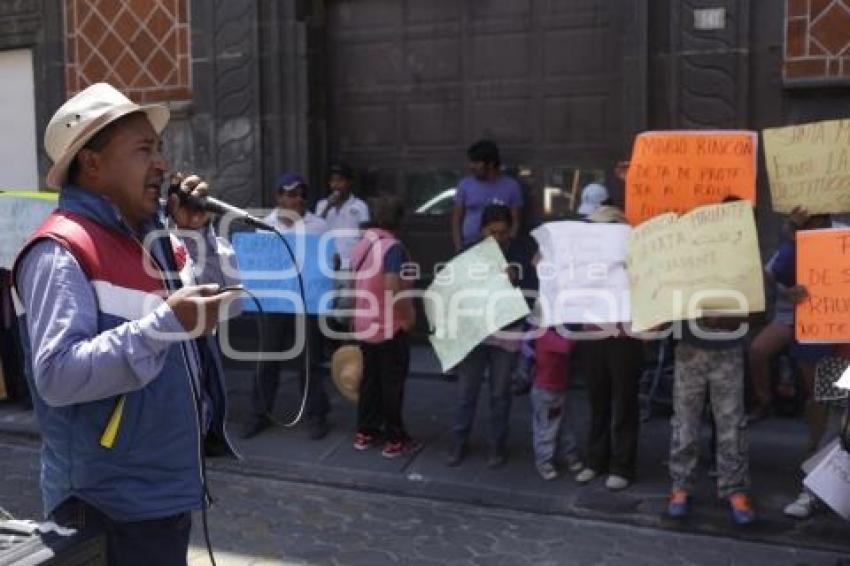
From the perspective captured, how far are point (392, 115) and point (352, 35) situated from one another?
853 mm

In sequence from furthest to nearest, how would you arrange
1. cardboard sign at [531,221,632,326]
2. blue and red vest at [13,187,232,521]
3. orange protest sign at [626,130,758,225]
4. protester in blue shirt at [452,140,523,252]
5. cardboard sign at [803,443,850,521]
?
protester in blue shirt at [452,140,523,252], cardboard sign at [531,221,632,326], orange protest sign at [626,130,758,225], cardboard sign at [803,443,850,521], blue and red vest at [13,187,232,521]

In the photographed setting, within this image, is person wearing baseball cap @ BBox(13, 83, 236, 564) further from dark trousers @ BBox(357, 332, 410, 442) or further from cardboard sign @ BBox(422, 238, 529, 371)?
dark trousers @ BBox(357, 332, 410, 442)

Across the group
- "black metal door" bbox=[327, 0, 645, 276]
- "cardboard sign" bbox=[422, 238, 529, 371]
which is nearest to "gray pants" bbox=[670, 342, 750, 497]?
"cardboard sign" bbox=[422, 238, 529, 371]

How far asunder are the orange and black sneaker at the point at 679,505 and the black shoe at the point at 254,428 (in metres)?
3.04

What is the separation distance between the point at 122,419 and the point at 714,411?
3506 millimetres

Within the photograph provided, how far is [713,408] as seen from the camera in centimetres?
484

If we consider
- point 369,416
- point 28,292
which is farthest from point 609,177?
point 28,292

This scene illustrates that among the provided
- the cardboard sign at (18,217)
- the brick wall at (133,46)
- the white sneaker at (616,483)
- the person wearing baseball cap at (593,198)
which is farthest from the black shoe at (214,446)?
the brick wall at (133,46)

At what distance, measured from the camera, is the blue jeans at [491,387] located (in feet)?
18.9

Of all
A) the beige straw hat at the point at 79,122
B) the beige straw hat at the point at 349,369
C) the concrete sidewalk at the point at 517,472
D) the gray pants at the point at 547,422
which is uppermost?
the beige straw hat at the point at 79,122

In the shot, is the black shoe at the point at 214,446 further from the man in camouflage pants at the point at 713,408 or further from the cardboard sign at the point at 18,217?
the cardboard sign at the point at 18,217

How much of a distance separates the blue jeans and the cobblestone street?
0.72m

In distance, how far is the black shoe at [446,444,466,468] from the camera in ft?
19.0

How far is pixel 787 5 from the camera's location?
668 cm
